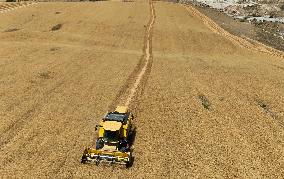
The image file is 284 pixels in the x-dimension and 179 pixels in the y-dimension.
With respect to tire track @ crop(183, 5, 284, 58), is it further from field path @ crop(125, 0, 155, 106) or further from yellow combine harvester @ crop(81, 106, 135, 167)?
yellow combine harvester @ crop(81, 106, 135, 167)

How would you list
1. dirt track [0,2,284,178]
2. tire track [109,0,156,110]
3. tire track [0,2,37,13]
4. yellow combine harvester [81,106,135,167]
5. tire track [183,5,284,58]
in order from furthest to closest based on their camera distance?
tire track [0,2,37,13] → tire track [183,5,284,58] → tire track [109,0,156,110] → dirt track [0,2,284,178] → yellow combine harvester [81,106,135,167]

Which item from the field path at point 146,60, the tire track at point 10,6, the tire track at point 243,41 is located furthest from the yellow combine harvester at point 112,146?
the tire track at point 10,6

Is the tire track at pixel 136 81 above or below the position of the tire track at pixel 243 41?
above

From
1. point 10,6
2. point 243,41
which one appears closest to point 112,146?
point 243,41

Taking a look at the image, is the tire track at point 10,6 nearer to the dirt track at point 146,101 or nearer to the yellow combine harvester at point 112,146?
the dirt track at point 146,101

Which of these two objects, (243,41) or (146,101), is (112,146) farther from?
(243,41)

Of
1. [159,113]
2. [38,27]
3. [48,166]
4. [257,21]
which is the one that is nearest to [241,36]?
[257,21]

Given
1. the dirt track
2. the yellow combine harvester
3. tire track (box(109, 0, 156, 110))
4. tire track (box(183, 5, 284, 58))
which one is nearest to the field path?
tire track (box(109, 0, 156, 110))
